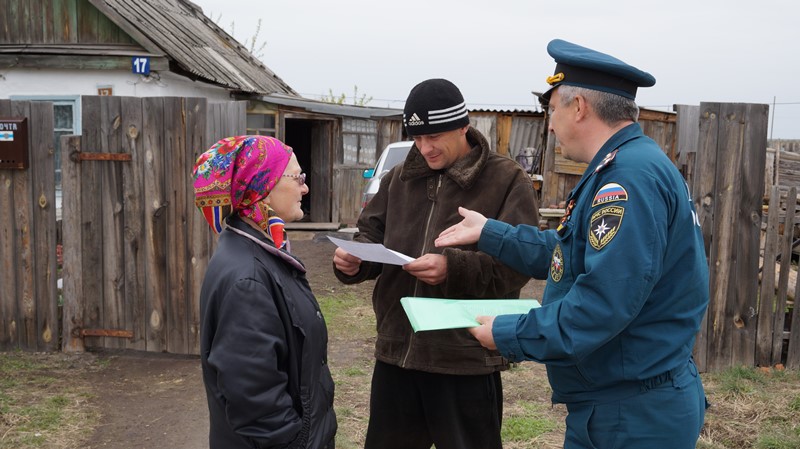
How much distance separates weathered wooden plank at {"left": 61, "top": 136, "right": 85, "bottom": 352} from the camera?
18.7 ft

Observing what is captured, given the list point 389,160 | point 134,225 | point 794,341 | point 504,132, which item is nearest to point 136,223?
point 134,225

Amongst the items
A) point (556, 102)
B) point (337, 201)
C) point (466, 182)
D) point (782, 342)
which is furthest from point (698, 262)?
point (337, 201)

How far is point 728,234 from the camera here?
5.48m

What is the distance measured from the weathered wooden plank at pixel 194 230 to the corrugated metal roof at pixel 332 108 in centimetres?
940

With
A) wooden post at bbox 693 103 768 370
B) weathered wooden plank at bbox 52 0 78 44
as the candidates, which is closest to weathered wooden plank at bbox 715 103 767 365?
wooden post at bbox 693 103 768 370

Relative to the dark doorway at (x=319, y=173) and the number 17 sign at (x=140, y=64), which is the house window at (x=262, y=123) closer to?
the dark doorway at (x=319, y=173)

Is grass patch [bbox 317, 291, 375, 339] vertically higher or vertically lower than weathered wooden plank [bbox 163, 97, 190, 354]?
lower

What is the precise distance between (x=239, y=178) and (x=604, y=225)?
120 centimetres

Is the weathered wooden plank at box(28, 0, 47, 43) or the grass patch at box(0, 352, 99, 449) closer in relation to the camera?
the grass patch at box(0, 352, 99, 449)

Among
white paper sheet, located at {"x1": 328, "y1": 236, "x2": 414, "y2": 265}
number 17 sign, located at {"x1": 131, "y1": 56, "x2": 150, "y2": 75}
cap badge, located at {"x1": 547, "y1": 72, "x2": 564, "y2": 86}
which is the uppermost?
number 17 sign, located at {"x1": 131, "y1": 56, "x2": 150, "y2": 75}

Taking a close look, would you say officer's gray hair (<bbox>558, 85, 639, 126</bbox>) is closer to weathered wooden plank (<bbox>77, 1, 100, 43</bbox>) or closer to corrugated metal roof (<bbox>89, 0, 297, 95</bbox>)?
corrugated metal roof (<bbox>89, 0, 297, 95</bbox>)

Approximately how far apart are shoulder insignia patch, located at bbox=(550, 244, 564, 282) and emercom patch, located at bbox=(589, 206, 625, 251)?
23 cm

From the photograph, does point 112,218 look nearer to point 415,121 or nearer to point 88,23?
point 415,121

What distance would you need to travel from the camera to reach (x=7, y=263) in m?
5.84
